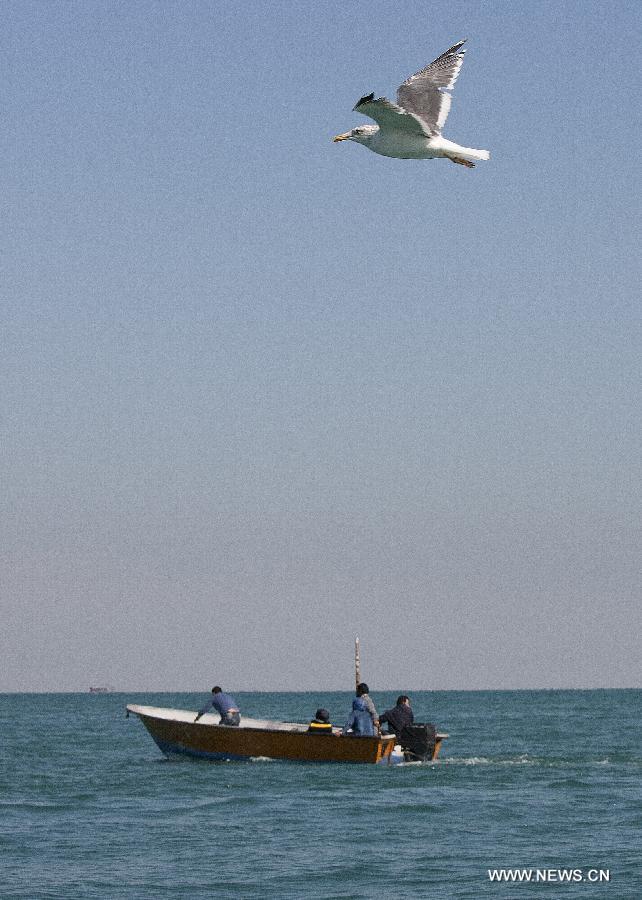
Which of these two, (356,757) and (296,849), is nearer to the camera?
(296,849)

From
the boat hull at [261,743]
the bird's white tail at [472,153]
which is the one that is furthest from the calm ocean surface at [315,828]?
the bird's white tail at [472,153]

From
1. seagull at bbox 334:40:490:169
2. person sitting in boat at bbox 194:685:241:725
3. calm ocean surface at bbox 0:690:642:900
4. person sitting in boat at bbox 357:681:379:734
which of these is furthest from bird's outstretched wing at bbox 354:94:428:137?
person sitting in boat at bbox 194:685:241:725

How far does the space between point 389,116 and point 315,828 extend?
42.8 ft

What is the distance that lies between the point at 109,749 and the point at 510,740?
17.2m

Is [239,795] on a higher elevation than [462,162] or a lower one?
lower

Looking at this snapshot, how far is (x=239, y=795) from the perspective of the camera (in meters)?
32.6

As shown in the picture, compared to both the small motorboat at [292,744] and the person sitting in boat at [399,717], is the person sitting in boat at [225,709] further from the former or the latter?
the person sitting in boat at [399,717]

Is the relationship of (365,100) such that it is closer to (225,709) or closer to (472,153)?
(472,153)

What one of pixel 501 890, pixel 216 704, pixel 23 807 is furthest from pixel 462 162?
pixel 216 704

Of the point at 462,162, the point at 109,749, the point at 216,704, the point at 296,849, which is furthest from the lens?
the point at 109,749

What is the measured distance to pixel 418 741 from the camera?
121 feet

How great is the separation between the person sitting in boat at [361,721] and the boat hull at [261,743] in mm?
303

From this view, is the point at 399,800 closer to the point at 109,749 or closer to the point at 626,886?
the point at 626,886

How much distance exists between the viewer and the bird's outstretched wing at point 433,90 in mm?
21062
